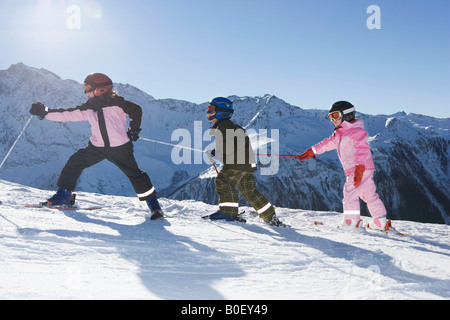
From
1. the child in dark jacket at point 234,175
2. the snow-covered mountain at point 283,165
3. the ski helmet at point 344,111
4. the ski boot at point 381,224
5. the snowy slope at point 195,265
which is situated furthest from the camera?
the snow-covered mountain at point 283,165

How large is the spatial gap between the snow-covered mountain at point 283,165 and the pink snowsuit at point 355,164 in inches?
3823

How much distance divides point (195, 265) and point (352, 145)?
346 cm

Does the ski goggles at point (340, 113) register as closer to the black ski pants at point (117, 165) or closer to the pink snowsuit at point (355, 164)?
the pink snowsuit at point (355, 164)

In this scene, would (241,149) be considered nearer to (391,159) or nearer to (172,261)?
(172,261)


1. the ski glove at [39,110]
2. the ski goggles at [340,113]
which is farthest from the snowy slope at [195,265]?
the ski goggles at [340,113]

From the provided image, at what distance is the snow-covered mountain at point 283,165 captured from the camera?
117 meters

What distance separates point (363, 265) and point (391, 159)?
506 ft

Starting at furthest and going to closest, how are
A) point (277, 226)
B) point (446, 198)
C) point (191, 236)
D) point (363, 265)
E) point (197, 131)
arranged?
point (197, 131)
point (446, 198)
point (277, 226)
point (191, 236)
point (363, 265)

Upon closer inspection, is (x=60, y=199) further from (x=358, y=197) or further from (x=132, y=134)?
(x=358, y=197)

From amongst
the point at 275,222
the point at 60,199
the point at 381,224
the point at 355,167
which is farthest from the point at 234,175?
the point at 60,199

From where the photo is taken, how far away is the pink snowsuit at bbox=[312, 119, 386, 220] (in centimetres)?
459

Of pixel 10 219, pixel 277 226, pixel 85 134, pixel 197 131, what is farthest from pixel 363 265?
pixel 85 134

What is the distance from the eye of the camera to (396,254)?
8.21ft
